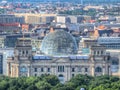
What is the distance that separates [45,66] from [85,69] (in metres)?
2.24

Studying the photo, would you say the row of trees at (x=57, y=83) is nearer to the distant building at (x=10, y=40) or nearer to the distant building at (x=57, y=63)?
the distant building at (x=57, y=63)

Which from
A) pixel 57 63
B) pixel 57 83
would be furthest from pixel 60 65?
pixel 57 83

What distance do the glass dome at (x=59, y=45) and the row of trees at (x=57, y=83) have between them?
7.02 m

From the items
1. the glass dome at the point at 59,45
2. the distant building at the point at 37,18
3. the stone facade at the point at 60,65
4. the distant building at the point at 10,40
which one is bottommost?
the distant building at the point at 37,18

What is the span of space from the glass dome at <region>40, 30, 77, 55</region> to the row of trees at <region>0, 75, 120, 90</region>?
702cm

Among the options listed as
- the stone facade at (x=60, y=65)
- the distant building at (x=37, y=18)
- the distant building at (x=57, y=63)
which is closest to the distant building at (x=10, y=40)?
the distant building at (x=57, y=63)

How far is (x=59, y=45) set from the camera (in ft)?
238

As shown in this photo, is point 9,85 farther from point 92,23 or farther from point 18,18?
point 18,18

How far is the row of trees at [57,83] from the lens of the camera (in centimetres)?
5813

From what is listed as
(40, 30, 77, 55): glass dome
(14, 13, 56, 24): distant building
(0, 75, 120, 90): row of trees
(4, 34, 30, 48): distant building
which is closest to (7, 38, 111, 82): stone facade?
(40, 30, 77, 55): glass dome

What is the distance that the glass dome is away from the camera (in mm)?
72500

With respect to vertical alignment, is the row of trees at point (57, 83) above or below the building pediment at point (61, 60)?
above

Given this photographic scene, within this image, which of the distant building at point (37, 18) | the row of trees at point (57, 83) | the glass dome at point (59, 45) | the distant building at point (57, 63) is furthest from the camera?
the distant building at point (37, 18)

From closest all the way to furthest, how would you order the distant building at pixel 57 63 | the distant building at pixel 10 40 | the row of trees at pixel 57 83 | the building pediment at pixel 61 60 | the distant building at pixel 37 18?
the row of trees at pixel 57 83 < the distant building at pixel 57 63 < the building pediment at pixel 61 60 < the distant building at pixel 10 40 < the distant building at pixel 37 18
